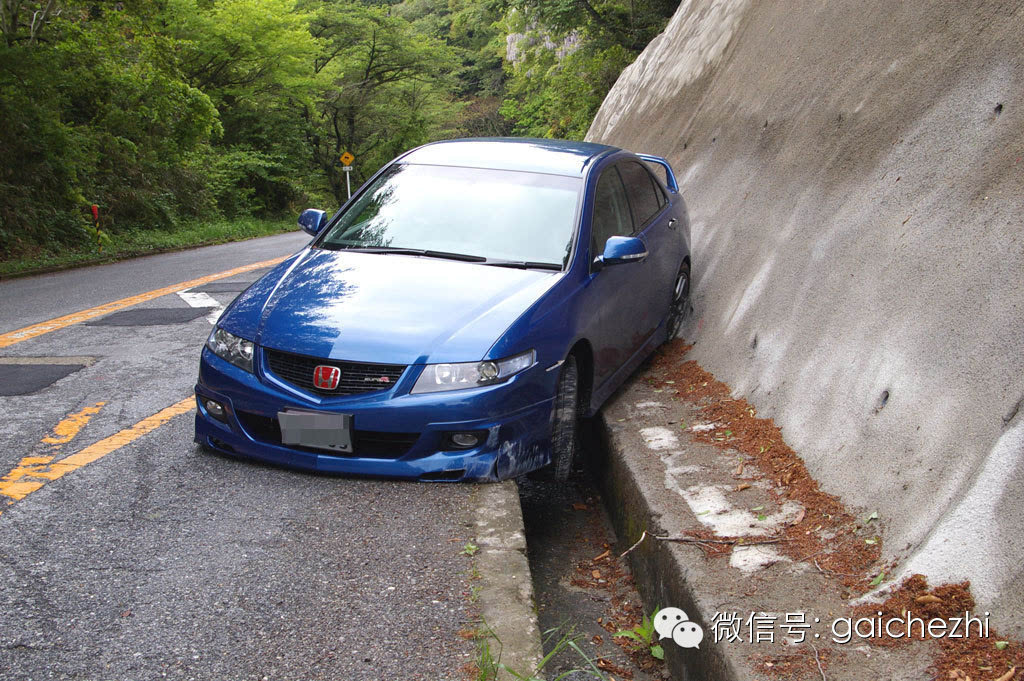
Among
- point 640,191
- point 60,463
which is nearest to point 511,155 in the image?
point 640,191

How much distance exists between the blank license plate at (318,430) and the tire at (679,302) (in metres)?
3.28

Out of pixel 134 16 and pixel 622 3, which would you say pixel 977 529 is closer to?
pixel 134 16

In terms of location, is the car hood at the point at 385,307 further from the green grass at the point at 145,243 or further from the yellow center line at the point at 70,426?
the green grass at the point at 145,243

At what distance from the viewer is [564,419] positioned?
15.4 ft

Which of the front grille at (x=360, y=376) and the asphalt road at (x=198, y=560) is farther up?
the front grille at (x=360, y=376)

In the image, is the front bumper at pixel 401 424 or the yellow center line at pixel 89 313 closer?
the front bumper at pixel 401 424

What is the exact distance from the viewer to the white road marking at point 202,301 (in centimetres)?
884

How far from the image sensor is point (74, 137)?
18.9 metres

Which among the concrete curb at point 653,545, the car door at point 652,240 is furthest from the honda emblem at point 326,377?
the car door at point 652,240

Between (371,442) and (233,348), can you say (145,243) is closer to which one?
(233,348)

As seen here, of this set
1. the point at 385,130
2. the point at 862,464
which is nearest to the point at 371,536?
the point at 862,464

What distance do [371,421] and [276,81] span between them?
33.2 m

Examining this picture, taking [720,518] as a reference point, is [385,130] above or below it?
A: below

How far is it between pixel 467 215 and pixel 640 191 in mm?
1697
